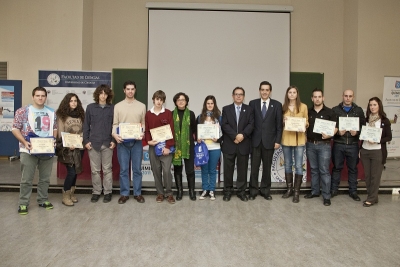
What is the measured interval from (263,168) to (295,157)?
1.52 feet

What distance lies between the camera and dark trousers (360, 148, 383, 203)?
4645mm

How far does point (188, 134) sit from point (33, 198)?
237 cm

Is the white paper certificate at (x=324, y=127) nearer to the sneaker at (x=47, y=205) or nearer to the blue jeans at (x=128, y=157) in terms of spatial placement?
the blue jeans at (x=128, y=157)

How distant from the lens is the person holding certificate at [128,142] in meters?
4.60

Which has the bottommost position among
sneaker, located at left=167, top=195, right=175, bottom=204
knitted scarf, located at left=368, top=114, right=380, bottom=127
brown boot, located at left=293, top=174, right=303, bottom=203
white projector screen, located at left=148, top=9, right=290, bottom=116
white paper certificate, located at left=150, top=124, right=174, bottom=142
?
sneaker, located at left=167, top=195, right=175, bottom=204

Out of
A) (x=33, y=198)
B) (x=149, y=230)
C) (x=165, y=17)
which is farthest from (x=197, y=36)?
(x=149, y=230)

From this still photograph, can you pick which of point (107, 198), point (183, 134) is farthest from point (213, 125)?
point (107, 198)

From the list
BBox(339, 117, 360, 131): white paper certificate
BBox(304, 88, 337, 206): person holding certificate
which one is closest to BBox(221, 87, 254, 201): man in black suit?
BBox(304, 88, 337, 206): person holding certificate

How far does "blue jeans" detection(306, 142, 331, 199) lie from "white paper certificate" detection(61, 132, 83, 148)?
10.2 feet

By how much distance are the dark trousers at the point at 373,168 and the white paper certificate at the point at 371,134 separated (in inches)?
7.1

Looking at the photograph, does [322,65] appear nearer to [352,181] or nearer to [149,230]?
[352,181]

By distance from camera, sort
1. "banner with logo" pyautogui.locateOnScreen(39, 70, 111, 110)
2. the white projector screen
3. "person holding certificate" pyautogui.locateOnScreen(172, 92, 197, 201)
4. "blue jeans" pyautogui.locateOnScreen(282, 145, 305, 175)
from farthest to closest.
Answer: the white projector screen < "banner with logo" pyautogui.locateOnScreen(39, 70, 111, 110) < "blue jeans" pyautogui.locateOnScreen(282, 145, 305, 175) < "person holding certificate" pyautogui.locateOnScreen(172, 92, 197, 201)

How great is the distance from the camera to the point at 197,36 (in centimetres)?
868

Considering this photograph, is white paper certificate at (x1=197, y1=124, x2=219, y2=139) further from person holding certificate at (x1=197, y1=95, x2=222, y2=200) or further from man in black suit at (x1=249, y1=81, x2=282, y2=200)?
man in black suit at (x1=249, y1=81, x2=282, y2=200)
